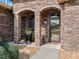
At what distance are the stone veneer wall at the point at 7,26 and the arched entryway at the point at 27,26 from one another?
109cm

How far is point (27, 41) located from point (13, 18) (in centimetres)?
286

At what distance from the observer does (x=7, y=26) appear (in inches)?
604

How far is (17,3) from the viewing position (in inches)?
574

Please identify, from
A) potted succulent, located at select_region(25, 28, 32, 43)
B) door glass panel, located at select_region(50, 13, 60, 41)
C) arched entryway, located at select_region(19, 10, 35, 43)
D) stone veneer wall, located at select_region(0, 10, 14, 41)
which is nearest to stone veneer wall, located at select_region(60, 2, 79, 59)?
door glass panel, located at select_region(50, 13, 60, 41)

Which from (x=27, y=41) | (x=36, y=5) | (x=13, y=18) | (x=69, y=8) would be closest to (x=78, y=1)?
(x=69, y=8)

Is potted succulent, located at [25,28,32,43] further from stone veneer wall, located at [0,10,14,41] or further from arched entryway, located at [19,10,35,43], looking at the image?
stone veneer wall, located at [0,10,14,41]

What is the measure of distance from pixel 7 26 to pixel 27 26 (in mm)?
2142

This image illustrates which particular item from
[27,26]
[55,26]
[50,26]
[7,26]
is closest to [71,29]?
[55,26]

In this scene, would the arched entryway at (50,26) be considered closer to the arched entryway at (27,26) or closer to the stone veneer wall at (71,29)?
the arched entryway at (27,26)

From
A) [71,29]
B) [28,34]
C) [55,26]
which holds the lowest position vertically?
[28,34]

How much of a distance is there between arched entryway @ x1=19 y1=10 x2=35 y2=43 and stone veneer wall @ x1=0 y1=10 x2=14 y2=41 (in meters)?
1.09

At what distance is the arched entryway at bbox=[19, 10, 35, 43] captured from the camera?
15164mm

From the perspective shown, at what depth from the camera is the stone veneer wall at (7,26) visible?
47.8 feet

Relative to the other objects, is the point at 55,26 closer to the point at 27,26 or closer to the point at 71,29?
the point at 27,26
